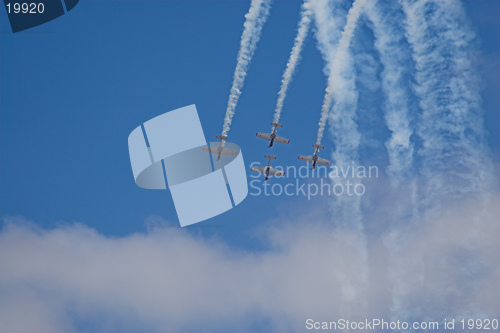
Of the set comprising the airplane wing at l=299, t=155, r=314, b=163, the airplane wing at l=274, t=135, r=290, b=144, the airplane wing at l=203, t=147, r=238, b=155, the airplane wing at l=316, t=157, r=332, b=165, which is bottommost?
the airplane wing at l=316, t=157, r=332, b=165

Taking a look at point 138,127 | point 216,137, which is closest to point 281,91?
point 216,137

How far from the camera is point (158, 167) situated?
74188mm

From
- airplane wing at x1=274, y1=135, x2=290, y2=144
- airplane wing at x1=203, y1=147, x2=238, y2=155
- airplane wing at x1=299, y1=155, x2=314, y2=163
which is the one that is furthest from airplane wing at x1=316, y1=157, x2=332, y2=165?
airplane wing at x1=203, y1=147, x2=238, y2=155

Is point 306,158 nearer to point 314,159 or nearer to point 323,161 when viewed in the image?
point 314,159

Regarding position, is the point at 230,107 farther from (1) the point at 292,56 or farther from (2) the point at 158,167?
(2) the point at 158,167

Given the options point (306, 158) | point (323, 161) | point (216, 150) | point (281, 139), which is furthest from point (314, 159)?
point (216, 150)

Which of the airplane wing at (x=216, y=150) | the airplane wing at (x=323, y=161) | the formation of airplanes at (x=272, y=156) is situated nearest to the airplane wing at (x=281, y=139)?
the formation of airplanes at (x=272, y=156)

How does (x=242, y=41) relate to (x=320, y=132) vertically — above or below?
above

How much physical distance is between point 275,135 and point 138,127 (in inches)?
469

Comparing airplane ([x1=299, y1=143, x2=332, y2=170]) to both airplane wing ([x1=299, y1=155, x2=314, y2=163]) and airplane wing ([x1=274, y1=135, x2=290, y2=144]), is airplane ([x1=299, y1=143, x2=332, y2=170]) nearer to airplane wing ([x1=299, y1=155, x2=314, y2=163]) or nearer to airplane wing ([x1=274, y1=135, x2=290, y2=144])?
airplane wing ([x1=299, y1=155, x2=314, y2=163])

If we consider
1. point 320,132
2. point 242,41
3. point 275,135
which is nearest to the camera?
point 242,41

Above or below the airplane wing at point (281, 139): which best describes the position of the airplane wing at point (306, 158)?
below

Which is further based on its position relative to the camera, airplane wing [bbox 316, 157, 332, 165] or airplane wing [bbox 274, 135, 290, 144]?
airplane wing [bbox 316, 157, 332, 165]

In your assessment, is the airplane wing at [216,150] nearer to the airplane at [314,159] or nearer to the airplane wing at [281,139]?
the airplane wing at [281,139]
